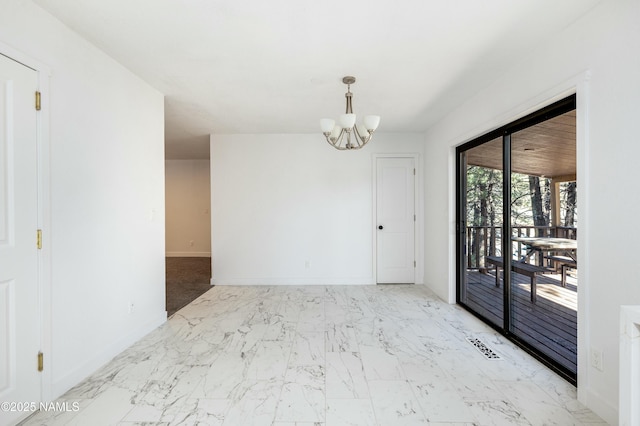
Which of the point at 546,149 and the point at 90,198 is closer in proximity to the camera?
the point at 90,198

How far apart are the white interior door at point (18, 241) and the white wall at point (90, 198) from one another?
93 millimetres

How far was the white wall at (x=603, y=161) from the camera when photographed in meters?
1.61

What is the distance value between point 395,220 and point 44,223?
4.27 m

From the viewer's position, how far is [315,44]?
7.20 feet

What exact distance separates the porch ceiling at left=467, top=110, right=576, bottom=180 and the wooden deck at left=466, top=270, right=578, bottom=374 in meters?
0.81

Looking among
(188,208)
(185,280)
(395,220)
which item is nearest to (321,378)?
(395,220)

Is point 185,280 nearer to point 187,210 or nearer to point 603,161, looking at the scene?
point 187,210

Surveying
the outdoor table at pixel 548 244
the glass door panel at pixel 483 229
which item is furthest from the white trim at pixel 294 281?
the outdoor table at pixel 548 244

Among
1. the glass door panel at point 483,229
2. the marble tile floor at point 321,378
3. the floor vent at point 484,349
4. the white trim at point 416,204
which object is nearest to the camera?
the marble tile floor at point 321,378

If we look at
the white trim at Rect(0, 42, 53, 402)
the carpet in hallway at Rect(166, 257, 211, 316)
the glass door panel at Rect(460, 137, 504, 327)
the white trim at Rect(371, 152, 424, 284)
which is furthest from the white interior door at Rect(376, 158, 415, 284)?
the white trim at Rect(0, 42, 53, 402)

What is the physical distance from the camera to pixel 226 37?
2.12 metres

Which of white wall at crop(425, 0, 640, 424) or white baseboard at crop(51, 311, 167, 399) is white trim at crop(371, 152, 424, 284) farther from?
white baseboard at crop(51, 311, 167, 399)

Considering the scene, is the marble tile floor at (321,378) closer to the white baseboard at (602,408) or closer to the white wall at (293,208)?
the white baseboard at (602,408)

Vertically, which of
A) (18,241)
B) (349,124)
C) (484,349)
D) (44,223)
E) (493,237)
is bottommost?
(484,349)
